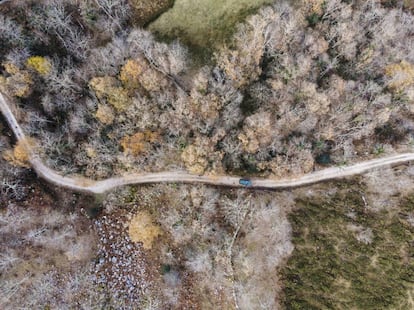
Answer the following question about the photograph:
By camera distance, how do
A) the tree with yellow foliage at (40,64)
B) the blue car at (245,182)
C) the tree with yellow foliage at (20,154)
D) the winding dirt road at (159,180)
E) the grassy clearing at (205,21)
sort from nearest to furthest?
1. the tree with yellow foliage at (40,64)
2. the tree with yellow foliage at (20,154)
3. the blue car at (245,182)
4. the winding dirt road at (159,180)
5. the grassy clearing at (205,21)

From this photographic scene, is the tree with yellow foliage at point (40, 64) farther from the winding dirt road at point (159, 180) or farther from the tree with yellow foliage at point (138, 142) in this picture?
the tree with yellow foliage at point (138, 142)

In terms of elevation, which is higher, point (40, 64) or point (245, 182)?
point (40, 64)

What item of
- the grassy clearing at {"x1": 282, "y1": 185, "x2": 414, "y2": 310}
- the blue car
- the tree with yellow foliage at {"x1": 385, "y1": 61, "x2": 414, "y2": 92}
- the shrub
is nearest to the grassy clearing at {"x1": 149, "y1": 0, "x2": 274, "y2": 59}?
the tree with yellow foliage at {"x1": 385, "y1": 61, "x2": 414, "y2": 92}

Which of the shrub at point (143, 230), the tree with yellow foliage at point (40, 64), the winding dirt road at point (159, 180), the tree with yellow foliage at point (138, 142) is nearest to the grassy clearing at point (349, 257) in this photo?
the winding dirt road at point (159, 180)

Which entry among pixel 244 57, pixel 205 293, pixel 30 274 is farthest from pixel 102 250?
pixel 244 57

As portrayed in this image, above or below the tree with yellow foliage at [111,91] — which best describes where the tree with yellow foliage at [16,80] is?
above

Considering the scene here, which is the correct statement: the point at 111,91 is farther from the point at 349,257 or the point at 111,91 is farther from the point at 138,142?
the point at 349,257

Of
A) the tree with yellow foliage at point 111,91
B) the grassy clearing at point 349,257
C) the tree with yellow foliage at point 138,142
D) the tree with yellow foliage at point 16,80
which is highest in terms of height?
the tree with yellow foliage at point 16,80

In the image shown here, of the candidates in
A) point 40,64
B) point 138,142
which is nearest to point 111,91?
point 138,142
